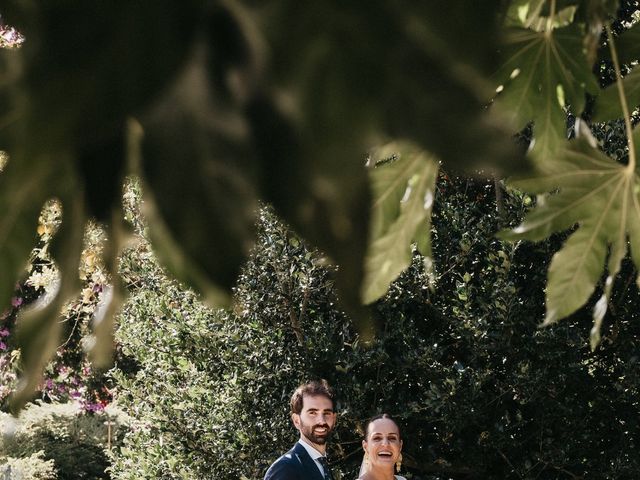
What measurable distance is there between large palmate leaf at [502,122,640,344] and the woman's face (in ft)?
13.0

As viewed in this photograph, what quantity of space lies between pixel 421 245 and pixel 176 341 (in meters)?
5.70

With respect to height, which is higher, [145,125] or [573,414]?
[573,414]

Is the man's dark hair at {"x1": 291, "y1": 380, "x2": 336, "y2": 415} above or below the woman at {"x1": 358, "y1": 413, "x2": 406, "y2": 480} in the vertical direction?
above

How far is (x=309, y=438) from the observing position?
507 cm

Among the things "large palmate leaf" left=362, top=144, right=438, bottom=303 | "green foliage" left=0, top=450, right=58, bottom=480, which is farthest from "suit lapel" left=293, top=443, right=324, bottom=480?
"green foliage" left=0, top=450, right=58, bottom=480

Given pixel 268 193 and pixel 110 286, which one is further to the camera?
pixel 110 286

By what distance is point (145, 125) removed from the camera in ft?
1.38

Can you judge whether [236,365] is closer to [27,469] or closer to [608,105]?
[608,105]

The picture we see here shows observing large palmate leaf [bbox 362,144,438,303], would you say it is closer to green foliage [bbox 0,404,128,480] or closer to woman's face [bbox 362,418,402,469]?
woman's face [bbox 362,418,402,469]

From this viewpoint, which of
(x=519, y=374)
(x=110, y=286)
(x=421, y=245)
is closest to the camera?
(x=110, y=286)

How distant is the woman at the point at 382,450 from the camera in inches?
203

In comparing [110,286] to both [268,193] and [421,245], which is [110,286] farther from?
[421,245]

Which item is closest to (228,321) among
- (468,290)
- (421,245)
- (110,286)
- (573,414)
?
(468,290)

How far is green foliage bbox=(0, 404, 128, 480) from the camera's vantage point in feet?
41.5
